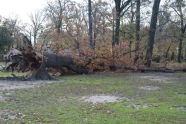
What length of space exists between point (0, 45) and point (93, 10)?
621 inches

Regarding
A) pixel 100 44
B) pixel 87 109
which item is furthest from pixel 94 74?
pixel 87 109

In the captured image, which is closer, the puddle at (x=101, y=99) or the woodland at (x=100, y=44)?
the puddle at (x=101, y=99)

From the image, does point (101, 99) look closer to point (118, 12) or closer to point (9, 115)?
point (9, 115)

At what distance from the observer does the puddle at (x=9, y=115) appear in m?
6.18

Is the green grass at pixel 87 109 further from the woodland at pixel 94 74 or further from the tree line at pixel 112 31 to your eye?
the tree line at pixel 112 31

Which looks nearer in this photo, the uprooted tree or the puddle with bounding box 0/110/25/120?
the puddle with bounding box 0/110/25/120

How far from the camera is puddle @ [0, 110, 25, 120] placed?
20.3 ft

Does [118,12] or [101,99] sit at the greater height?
[118,12]

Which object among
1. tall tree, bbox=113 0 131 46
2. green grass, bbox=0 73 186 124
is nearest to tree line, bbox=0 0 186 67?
tall tree, bbox=113 0 131 46

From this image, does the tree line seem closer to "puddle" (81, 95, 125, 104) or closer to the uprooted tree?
the uprooted tree

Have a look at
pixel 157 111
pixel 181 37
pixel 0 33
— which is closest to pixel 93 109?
pixel 157 111

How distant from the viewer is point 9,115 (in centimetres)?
640

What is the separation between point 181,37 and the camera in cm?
2805

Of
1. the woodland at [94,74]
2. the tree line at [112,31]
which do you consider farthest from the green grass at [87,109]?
the tree line at [112,31]
